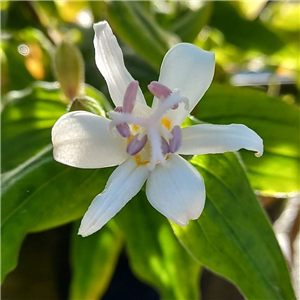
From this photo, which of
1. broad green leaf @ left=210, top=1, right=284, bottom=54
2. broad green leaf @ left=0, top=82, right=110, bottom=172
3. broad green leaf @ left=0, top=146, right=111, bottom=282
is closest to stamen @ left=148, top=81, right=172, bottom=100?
broad green leaf @ left=0, top=146, right=111, bottom=282

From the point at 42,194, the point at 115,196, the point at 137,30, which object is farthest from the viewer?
the point at 137,30

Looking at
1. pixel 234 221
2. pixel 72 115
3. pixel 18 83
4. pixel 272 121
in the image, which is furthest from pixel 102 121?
pixel 18 83

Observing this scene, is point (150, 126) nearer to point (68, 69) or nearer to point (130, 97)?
point (130, 97)

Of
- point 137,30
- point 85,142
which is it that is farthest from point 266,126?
point 85,142

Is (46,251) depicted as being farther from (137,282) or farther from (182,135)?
(182,135)

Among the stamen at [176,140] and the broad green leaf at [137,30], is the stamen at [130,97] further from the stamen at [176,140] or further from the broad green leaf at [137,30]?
the broad green leaf at [137,30]

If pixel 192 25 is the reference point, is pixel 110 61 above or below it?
above
